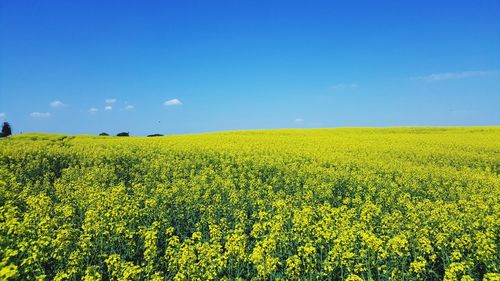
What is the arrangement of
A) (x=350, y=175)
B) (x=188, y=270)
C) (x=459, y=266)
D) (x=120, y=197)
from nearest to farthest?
(x=459, y=266)
(x=188, y=270)
(x=120, y=197)
(x=350, y=175)

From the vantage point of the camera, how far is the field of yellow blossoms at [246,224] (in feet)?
23.1

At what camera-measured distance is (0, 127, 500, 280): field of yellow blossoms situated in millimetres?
7035

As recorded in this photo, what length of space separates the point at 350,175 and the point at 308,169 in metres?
2.36

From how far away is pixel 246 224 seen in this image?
1139 centimetres

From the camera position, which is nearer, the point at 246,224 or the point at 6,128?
the point at 246,224

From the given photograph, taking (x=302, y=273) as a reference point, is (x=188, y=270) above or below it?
above

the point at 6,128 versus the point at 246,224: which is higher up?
the point at 6,128

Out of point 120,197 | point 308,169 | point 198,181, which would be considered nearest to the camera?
point 120,197

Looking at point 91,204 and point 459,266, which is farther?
point 91,204

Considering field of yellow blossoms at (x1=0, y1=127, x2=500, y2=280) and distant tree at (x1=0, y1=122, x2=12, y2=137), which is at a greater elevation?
distant tree at (x1=0, y1=122, x2=12, y2=137)

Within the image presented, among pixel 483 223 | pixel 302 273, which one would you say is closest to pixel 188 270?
pixel 302 273

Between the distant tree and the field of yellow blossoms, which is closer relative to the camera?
the field of yellow blossoms

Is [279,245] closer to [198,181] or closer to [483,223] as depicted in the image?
[483,223]

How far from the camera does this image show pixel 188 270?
646 centimetres
